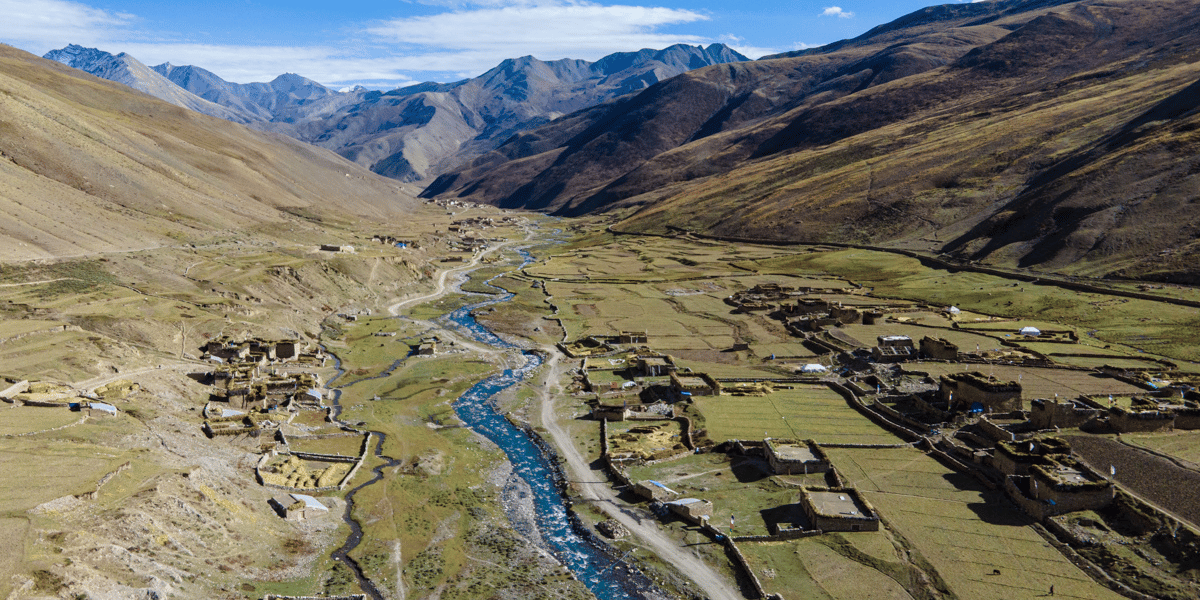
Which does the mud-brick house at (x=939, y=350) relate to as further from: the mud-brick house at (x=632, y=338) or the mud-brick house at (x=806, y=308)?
the mud-brick house at (x=632, y=338)

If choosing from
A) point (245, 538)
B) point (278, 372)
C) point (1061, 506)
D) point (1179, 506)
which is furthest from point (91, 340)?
point (1179, 506)

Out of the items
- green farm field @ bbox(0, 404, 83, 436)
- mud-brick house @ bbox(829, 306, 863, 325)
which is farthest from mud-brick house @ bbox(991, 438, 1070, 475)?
green farm field @ bbox(0, 404, 83, 436)

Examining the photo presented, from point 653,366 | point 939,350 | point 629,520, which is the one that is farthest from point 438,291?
point 629,520

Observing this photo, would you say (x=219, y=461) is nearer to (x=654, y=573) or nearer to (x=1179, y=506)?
(x=654, y=573)

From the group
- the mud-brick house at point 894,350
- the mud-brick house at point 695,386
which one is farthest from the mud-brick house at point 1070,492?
the mud-brick house at point 894,350

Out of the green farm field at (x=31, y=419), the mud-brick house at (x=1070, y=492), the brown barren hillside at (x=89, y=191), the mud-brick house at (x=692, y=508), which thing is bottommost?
the mud-brick house at (x=692, y=508)

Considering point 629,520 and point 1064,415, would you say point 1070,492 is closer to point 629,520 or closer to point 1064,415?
point 1064,415
